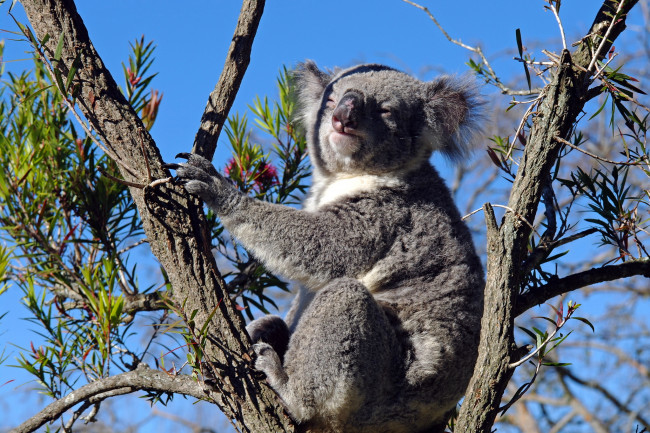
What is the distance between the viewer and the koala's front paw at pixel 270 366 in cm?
262

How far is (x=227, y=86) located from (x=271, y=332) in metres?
1.24

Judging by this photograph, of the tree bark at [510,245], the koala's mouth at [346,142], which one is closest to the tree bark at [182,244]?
the tree bark at [510,245]

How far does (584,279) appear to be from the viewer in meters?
2.61

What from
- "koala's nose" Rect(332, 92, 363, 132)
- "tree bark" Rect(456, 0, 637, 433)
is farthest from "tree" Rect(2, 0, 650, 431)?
"koala's nose" Rect(332, 92, 363, 132)

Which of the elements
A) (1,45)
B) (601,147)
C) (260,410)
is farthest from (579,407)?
(1,45)

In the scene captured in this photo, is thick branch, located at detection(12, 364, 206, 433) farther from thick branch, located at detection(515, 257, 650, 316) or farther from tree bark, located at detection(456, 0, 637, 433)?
thick branch, located at detection(515, 257, 650, 316)

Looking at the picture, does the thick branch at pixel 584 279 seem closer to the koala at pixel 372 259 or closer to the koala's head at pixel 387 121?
the koala at pixel 372 259

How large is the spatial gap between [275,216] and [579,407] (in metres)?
7.33

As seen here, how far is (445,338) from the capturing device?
282 centimetres

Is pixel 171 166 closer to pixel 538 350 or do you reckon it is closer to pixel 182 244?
pixel 182 244

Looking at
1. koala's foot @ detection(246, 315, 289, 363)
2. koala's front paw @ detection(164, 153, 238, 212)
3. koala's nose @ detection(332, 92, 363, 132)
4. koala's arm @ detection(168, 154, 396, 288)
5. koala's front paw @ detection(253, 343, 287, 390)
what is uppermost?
koala's nose @ detection(332, 92, 363, 132)

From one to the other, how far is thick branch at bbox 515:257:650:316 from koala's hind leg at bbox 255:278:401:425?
60 cm

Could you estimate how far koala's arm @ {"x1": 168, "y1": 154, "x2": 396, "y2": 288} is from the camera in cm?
281

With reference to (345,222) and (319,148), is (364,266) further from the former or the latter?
(319,148)
